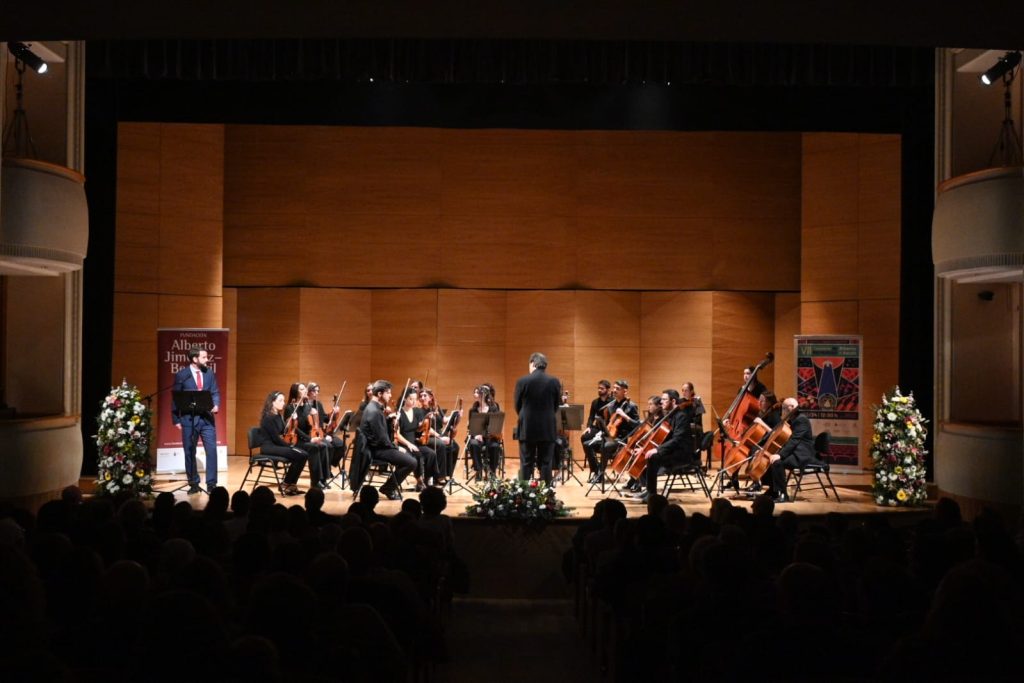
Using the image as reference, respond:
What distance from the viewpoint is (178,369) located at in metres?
12.1

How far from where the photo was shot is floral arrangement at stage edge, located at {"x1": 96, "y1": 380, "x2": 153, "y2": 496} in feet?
→ 33.4

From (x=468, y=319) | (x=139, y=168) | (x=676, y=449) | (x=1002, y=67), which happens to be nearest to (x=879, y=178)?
(x=1002, y=67)

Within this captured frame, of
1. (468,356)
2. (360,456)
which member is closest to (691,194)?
(468,356)

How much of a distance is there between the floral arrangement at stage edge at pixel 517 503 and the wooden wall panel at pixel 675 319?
21.0 ft

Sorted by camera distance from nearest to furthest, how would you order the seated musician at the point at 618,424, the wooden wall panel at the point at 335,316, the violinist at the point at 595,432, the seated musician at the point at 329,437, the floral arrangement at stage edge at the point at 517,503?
the floral arrangement at stage edge at the point at 517,503 < the seated musician at the point at 329,437 < the seated musician at the point at 618,424 < the violinist at the point at 595,432 < the wooden wall panel at the point at 335,316

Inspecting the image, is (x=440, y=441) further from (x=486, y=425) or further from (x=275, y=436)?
(x=275, y=436)

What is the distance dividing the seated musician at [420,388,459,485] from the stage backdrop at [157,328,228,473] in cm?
258

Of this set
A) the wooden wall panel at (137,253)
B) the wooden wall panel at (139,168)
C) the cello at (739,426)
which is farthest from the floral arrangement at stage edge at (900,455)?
the wooden wall panel at (139,168)

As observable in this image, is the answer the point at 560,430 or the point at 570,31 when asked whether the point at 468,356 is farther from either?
the point at 570,31

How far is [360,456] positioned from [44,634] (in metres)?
7.07

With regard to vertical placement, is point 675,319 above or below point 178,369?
above

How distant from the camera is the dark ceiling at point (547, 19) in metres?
5.35

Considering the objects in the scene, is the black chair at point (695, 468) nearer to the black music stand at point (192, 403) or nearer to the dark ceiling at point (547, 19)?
the black music stand at point (192, 403)

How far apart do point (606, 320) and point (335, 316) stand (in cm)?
424
